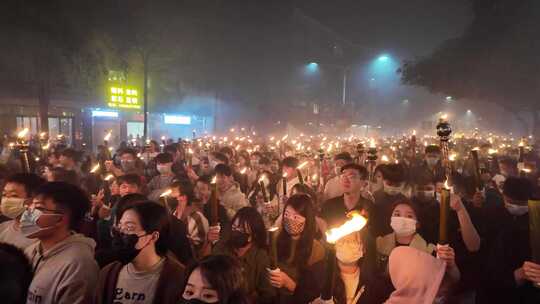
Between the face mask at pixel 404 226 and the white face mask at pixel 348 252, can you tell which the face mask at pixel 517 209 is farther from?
the white face mask at pixel 348 252

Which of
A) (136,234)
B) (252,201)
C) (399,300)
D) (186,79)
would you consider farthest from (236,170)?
(186,79)

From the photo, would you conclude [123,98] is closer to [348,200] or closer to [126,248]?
[348,200]

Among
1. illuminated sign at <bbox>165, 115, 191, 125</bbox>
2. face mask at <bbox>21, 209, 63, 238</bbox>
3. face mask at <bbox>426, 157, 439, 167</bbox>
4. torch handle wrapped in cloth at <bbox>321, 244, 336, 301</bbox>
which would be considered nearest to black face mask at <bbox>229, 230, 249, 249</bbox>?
torch handle wrapped in cloth at <bbox>321, 244, 336, 301</bbox>

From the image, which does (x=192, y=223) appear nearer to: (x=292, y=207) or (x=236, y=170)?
(x=292, y=207)

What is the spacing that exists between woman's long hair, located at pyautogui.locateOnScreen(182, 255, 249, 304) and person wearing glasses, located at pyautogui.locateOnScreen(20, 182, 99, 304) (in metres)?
0.93

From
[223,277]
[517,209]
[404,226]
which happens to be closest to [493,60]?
[517,209]

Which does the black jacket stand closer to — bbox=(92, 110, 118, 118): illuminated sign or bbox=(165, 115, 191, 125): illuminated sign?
bbox=(92, 110, 118, 118): illuminated sign

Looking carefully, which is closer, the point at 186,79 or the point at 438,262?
the point at 438,262

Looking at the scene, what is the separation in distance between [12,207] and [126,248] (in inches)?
89.7

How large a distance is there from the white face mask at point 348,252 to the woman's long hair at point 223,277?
1.26 metres

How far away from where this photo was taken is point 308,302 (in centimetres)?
415

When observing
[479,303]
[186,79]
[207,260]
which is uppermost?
[186,79]

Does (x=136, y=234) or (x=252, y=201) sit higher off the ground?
(x=136, y=234)

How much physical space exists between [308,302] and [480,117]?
78.4 m
